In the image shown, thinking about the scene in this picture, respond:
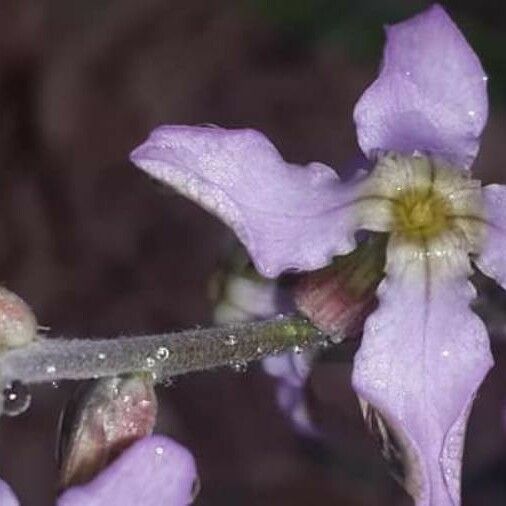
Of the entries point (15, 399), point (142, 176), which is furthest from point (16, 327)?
point (142, 176)

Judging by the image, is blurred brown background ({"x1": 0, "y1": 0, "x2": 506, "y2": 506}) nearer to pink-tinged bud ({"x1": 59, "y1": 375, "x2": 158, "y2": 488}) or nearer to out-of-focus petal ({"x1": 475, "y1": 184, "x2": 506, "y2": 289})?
out-of-focus petal ({"x1": 475, "y1": 184, "x2": 506, "y2": 289})

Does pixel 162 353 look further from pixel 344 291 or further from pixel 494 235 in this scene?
pixel 494 235

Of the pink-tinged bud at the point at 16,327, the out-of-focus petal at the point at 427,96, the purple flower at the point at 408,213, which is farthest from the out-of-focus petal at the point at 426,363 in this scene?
the pink-tinged bud at the point at 16,327

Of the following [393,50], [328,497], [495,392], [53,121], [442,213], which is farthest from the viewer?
[53,121]

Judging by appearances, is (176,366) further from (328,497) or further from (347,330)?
(328,497)

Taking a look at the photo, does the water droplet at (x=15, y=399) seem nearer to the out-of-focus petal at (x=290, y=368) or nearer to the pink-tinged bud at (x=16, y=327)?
the pink-tinged bud at (x=16, y=327)

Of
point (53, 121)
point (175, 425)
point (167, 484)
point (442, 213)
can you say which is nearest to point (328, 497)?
point (175, 425)
